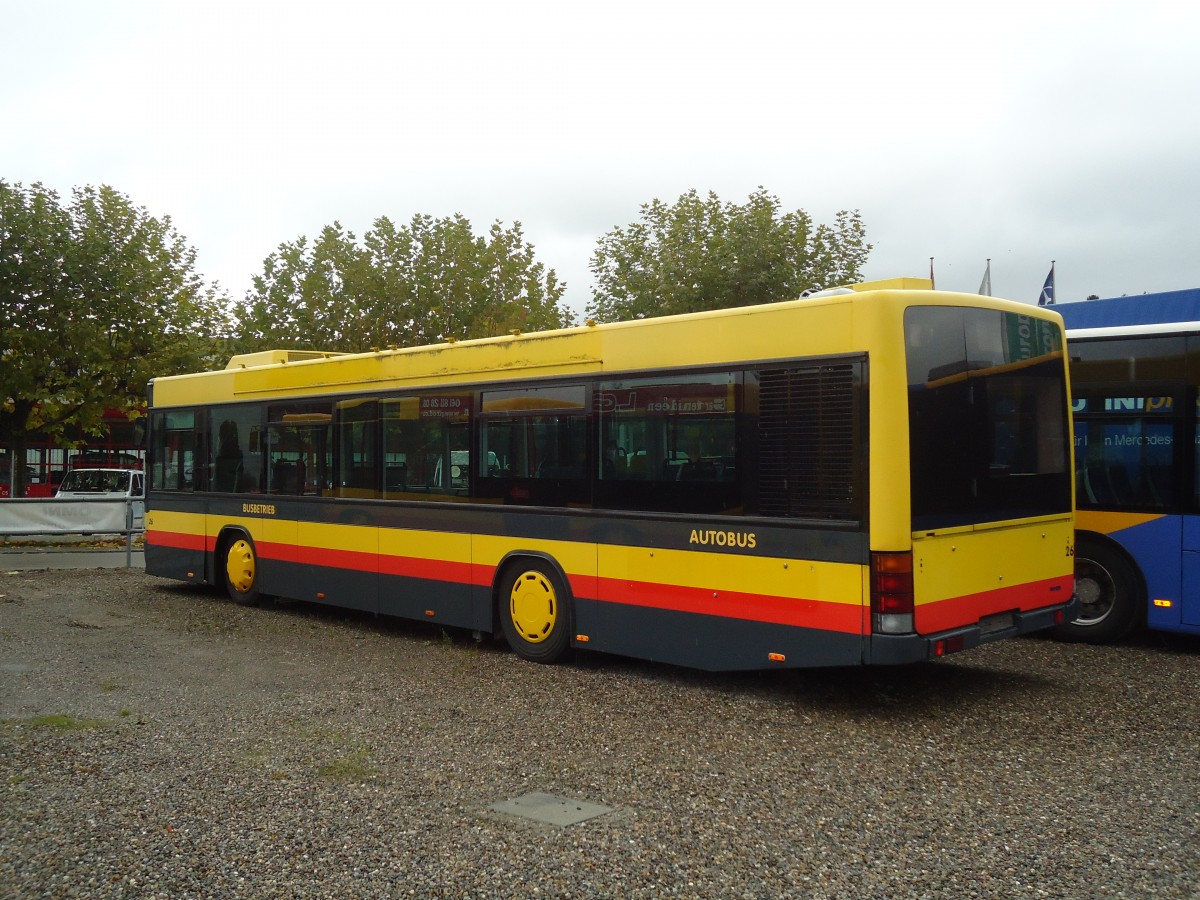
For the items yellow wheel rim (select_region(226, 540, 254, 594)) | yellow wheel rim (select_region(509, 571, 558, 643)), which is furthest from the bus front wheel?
yellow wheel rim (select_region(509, 571, 558, 643))

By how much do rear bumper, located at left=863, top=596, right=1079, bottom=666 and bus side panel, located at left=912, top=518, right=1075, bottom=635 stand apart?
52 millimetres

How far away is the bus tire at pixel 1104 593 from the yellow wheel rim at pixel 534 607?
455 cm

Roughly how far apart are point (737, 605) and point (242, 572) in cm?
761

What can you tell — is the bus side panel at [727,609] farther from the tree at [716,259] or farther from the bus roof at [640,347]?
the tree at [716,259]

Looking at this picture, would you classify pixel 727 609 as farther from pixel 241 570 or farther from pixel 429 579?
pixel 241 570

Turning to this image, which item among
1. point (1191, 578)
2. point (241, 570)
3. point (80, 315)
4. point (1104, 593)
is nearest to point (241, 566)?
point (241, 570)

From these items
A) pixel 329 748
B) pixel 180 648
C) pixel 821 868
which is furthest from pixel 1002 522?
pixel 180 648

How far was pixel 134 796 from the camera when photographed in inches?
215

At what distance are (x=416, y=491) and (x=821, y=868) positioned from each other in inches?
264

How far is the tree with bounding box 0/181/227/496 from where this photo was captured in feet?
81.6

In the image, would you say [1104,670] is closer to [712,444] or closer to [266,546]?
[712,444]

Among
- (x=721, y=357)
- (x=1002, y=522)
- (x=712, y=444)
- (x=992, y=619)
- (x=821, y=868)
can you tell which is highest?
(x=721, y=357)

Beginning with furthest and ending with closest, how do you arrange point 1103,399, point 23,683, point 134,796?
1. point 1103,399
2. point 23,683
3. point 134,796

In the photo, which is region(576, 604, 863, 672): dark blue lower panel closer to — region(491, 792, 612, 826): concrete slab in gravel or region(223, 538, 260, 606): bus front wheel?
region(491, 792, 612, 826): concrete slab in gravel
